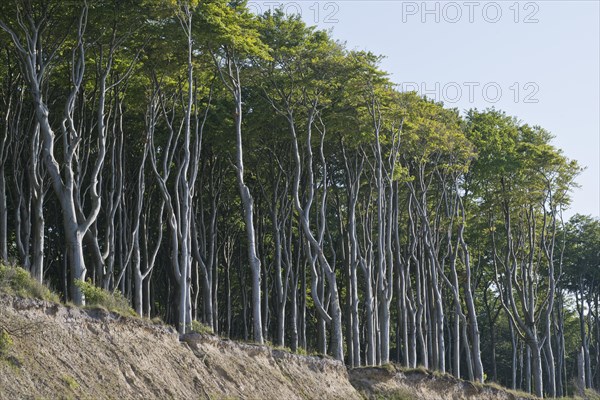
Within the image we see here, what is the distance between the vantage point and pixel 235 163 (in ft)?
162

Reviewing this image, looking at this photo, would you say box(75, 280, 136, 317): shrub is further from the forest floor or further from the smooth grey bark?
the forest floor

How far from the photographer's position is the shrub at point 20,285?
25.1 metres

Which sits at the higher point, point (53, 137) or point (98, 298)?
point (53, 137)

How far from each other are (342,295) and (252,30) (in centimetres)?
3081

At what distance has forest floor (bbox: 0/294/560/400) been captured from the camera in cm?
2378

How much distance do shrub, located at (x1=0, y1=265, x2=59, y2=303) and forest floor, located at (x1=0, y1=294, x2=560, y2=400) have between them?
26 centimetres

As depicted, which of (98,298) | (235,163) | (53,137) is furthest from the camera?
(235,163)

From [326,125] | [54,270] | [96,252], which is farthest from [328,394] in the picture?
[54,270]

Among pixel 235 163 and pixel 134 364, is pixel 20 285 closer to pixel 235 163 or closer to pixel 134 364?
pixel 134 364

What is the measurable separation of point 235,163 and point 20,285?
962 inches

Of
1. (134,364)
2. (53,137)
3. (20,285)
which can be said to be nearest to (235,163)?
(53,137)

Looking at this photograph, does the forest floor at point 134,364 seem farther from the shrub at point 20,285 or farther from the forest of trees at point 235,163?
the forest of trees at point 235,163

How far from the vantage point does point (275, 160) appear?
1960 inches

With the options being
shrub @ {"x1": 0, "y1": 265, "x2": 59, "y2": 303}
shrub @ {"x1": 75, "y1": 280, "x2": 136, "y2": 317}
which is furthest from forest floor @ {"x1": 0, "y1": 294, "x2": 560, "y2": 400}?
shrub @ {"x1": 75, "y1": 280, "x2": 136, "y2": 317}
